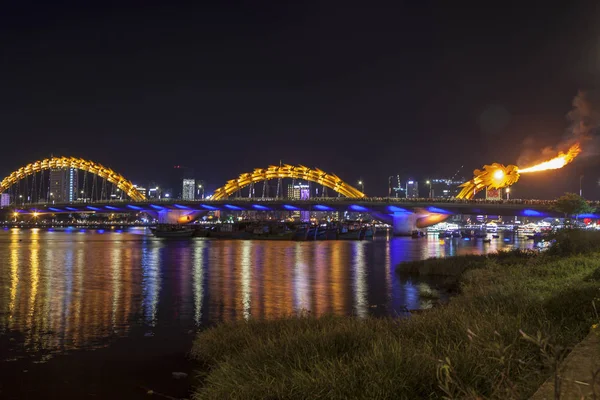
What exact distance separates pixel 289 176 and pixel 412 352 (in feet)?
473

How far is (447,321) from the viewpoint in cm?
1172

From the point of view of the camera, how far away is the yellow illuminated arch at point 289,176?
144000 millimetres

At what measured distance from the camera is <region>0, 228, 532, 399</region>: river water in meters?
12.3

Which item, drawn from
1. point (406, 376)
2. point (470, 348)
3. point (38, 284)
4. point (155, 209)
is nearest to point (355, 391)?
point (406, 376)

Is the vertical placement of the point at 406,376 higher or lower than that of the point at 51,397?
higher

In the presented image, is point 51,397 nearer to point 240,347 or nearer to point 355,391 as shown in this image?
point 240,347

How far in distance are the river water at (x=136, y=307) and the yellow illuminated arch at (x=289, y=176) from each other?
99772 mm

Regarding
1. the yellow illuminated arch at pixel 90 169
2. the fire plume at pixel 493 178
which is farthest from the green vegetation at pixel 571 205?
the yellow illuminated arch at pixel 90 169

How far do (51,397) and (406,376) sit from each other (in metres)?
6.98

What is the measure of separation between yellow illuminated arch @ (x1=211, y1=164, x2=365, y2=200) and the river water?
327ft

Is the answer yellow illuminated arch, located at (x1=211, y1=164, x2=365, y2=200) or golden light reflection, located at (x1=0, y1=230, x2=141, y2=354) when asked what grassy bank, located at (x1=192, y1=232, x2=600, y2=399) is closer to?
golden light reflection, located at (x1=0, y1=230, x2=141, y2=354)

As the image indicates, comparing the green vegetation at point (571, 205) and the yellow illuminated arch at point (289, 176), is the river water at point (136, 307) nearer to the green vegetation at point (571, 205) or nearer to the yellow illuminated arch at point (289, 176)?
the green vegetation at point (571, 205)

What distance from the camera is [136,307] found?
22.1 m

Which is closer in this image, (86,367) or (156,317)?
(86,367)
